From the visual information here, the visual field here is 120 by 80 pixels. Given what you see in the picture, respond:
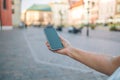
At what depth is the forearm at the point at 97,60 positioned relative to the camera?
6.12 feet

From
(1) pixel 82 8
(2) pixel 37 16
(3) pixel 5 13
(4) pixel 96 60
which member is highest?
(4) pixel 96 60

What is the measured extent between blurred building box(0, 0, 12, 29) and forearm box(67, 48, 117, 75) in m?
39.5

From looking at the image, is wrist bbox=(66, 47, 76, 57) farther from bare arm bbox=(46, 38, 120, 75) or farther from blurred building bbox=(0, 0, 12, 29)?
blurred building bbox=(0, 0, 12, 29)

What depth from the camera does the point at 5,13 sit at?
42094 mm

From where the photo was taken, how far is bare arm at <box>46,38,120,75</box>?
6.07ft

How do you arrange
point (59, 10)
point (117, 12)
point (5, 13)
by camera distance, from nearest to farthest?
1. point (59, 10)
2. point (5, 13)
3. point (117, 12)

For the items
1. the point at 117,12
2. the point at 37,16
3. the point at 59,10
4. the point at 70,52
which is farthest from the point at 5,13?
the point at 70,52

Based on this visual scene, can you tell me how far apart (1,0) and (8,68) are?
113ft

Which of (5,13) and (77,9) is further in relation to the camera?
(5,13)

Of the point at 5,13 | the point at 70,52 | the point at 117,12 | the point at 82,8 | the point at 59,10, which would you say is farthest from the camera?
the point at 117,12

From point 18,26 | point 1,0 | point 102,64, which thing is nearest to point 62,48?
point 102,64

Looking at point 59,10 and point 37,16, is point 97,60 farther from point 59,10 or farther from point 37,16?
point 59,10

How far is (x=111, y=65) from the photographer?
1.85 metres

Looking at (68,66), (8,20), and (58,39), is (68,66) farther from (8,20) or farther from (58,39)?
(8,20)
